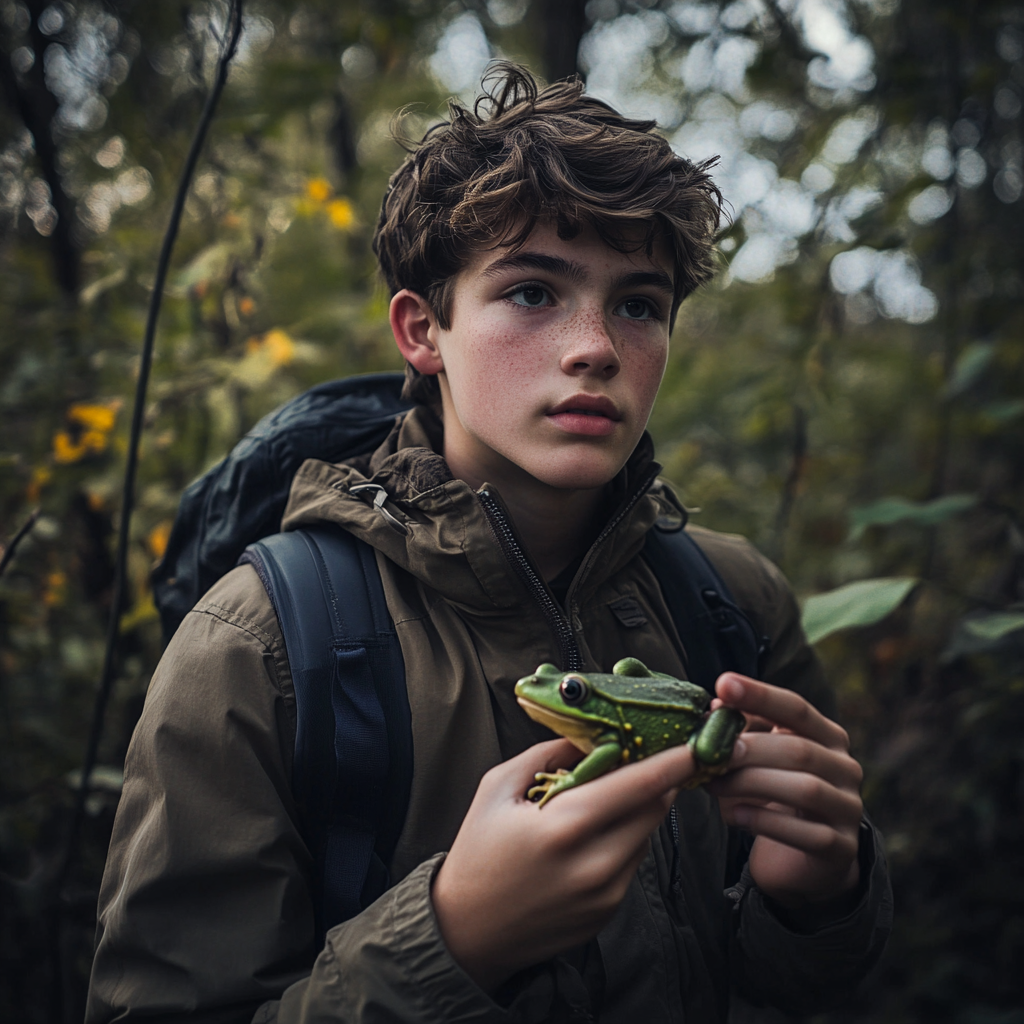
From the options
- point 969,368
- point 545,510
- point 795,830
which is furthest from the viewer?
point 969,368

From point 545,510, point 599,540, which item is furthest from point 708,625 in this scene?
point 545,510

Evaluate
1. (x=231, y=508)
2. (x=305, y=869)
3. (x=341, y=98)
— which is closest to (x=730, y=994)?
(x=305, y=869)

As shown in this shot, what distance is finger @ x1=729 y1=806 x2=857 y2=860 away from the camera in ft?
4.69

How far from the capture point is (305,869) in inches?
61.1

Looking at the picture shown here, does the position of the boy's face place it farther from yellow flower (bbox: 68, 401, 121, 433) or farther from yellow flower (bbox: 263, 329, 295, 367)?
yellow flower (bbox: 68, 401, 121, 433)

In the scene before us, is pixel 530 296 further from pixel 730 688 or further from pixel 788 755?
pixel 788 755

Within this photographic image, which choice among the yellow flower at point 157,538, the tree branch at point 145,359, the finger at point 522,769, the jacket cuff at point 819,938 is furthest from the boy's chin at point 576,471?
the yellow flower at point 157,538

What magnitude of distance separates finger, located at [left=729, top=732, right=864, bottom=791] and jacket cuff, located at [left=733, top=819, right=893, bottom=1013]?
405 mm

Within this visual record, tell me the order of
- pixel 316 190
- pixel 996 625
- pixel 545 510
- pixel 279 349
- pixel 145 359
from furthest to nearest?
pixel 316 190, pixel 279 349, pixel 996 625, pixel 145 359, pixel 545 510

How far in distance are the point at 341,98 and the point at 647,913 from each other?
6.05 m

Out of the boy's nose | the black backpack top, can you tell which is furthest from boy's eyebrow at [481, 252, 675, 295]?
the black backpack top

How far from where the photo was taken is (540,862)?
1222mm

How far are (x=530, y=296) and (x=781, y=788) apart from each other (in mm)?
1159

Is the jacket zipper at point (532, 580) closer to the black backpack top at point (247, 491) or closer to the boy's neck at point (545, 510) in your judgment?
the boy's neck at point (545, 510)
